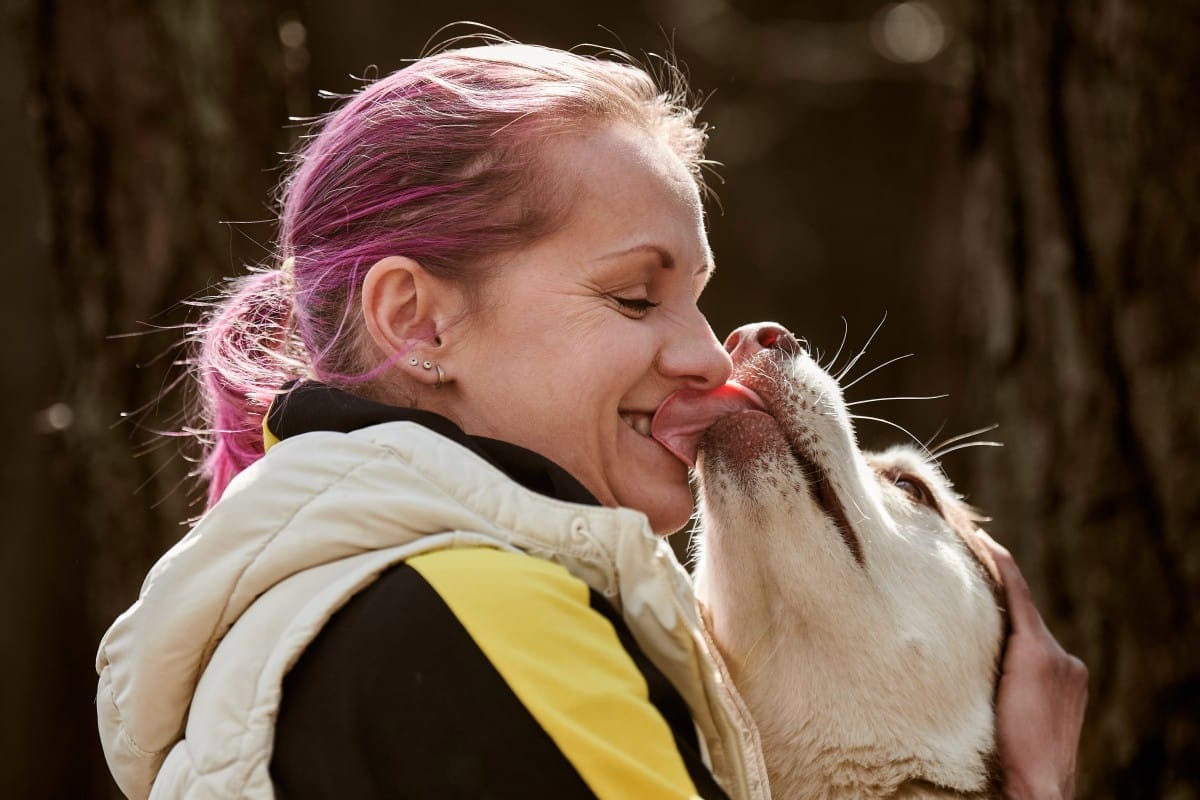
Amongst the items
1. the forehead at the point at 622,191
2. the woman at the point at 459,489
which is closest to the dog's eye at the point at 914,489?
the woman at the point at 459,489

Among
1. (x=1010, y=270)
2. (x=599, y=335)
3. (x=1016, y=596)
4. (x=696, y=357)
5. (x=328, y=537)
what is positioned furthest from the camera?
(x=1010, y=270)

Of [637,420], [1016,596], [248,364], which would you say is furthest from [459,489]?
[1016,596]

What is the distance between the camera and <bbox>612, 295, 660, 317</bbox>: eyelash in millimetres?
2279

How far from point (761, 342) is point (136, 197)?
7.71 feet

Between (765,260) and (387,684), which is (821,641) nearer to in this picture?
(387,684)

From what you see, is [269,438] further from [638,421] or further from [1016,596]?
[1016,596]

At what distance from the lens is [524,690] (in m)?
1.62

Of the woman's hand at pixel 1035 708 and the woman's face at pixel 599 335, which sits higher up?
the woman's face at pixel 599 335

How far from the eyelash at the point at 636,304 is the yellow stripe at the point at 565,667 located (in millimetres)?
642

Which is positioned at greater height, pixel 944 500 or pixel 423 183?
pixel 423 183

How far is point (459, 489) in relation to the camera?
1.84 meters

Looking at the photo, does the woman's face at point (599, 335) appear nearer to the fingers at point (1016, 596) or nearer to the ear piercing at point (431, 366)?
the ear piercing at point (431, 366)

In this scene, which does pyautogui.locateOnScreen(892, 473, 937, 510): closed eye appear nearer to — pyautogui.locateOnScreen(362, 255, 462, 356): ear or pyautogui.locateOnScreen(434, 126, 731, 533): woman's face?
pyautogui.locateOnScreen(434, 126, 731, 533): woman's face

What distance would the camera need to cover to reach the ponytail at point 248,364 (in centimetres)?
249
